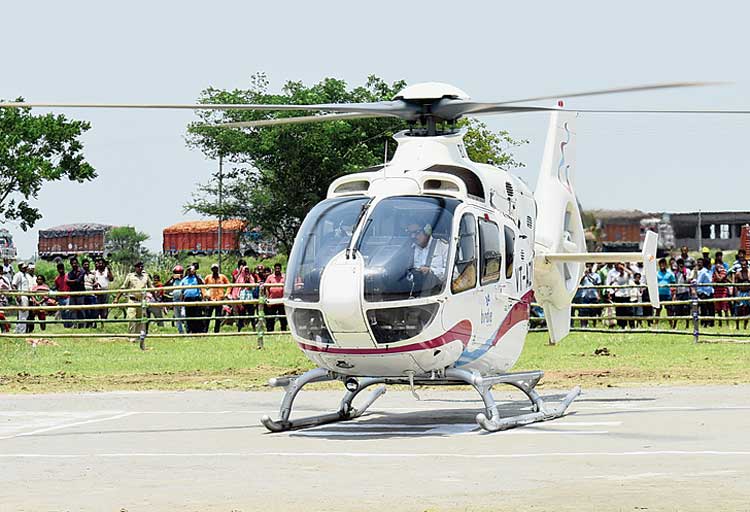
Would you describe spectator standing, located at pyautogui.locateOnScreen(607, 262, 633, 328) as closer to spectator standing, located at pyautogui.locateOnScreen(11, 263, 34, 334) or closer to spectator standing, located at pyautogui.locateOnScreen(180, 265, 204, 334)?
spectator standing, located at pyautogui.locateOnScreen(180, 265, 204, 334)

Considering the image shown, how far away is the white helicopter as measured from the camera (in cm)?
1285

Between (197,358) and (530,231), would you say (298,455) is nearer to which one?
(530,231)

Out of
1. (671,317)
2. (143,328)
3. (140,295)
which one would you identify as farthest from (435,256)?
(140,295)

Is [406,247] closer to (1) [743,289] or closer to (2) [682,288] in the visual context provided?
(1) [743,289]

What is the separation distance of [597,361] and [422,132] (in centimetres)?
930

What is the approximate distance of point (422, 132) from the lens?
14.7 m

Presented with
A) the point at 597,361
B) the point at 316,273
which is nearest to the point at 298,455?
the point at 316,273

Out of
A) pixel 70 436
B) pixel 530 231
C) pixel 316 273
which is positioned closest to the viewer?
pixel 316 273

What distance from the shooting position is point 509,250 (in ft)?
48.6

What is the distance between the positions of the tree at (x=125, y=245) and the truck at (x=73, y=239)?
0.73 metres

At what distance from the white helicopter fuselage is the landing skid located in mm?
258

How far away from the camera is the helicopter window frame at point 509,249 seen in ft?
48.2

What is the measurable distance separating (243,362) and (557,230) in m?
8.25

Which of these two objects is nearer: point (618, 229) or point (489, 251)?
point (489, 251)
